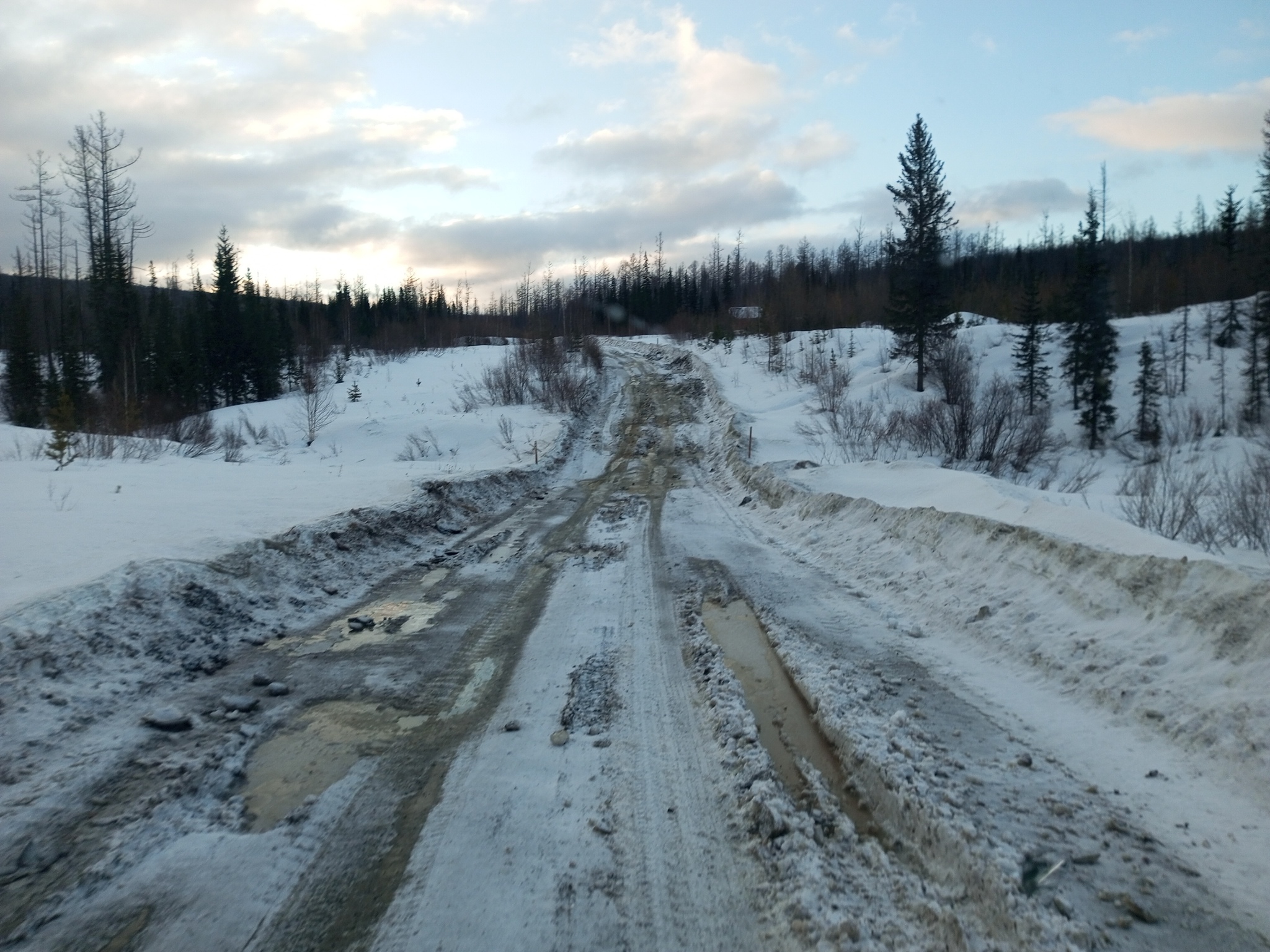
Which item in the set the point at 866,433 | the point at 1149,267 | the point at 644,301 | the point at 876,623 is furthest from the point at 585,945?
the point at 644,301

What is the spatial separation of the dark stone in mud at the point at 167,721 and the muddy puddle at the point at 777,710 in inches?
145

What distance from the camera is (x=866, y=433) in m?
20.1

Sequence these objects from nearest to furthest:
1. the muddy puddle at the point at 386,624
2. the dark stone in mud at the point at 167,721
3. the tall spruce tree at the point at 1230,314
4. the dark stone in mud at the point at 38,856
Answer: the dark stone in mud at the point at 38,856
the dark stone in mud at the point at 167,721
the muddy puddle at the point at 386,624
the tall spruce tree at the point at 1230,314

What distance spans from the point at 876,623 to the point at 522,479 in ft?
40.3

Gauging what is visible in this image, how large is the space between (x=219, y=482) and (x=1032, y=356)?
43331 millimetres

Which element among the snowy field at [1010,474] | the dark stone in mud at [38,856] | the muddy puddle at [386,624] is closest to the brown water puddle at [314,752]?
the dark stone in mud at [38,856]

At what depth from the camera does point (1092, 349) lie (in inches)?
1629

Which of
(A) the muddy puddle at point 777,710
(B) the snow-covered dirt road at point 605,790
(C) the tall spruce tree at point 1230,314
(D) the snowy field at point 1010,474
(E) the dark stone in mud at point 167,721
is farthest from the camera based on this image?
(C) the tall spruce tree at point 1230,314

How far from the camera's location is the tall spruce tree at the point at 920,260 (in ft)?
117

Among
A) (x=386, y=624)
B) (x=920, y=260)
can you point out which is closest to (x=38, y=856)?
(x=386, y=624)

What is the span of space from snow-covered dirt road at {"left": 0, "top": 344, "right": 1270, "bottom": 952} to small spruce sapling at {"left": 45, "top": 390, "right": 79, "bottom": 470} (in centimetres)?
857

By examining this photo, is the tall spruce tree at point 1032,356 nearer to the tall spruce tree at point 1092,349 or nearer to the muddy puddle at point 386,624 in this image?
the tall spruce tree at point 1092,349

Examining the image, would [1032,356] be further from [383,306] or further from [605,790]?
[383,306]

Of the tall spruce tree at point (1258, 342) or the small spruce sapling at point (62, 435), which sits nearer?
the small spruce sapling at point (62, 435)
